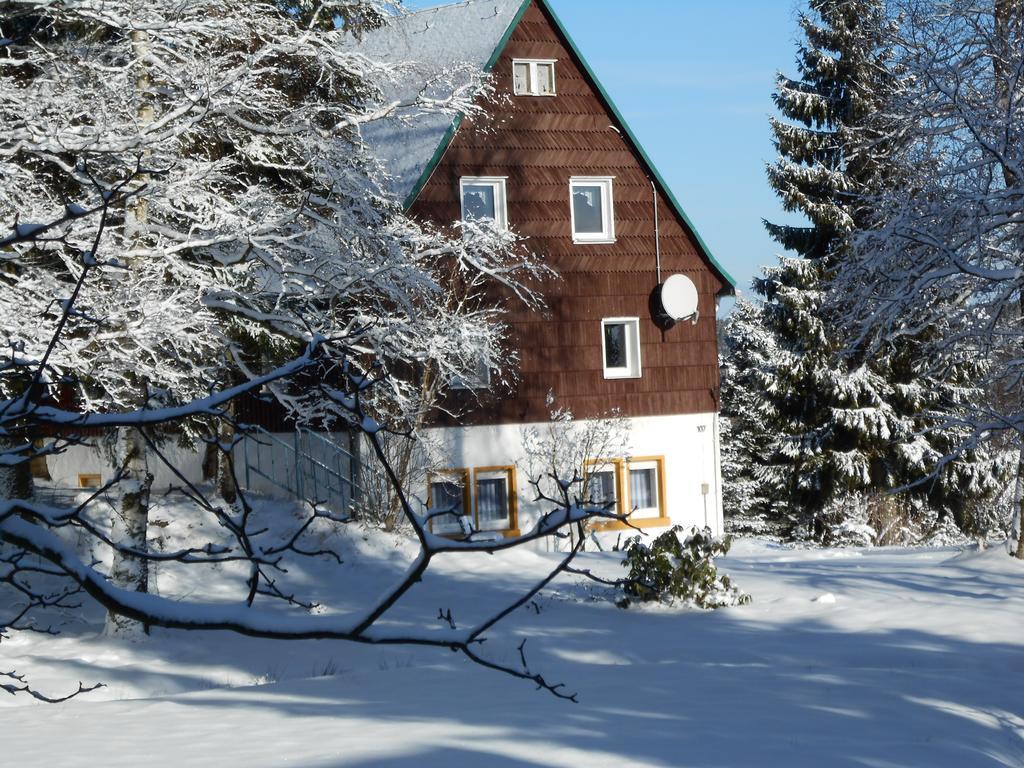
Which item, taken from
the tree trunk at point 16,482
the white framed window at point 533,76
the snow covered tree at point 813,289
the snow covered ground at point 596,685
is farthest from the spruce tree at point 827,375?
the tree trunk at point 16,482

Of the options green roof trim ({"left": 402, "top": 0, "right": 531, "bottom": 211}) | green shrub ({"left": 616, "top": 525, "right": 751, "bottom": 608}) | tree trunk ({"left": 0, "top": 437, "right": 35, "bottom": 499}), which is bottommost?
green shrub ({"left": 616, "top": 525, "right": 751, "bottom": 608})

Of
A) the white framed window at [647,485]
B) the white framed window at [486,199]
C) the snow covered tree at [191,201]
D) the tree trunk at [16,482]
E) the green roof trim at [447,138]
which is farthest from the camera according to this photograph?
the white framed window at [647,485]

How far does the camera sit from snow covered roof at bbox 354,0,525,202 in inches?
866

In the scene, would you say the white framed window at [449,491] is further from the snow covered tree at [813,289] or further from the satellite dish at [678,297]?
the snow covered tree at [813,289]

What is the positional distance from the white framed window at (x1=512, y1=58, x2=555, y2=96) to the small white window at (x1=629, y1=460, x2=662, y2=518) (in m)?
7.39

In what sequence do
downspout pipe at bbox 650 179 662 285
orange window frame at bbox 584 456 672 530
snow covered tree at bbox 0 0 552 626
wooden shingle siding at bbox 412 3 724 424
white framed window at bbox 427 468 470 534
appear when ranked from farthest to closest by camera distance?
1. downspout pipe at bbox 650 179 662 285
2. orange window frame at bbox 584 456 672 530
3. wooden shingle siding at bbox 412 3 724 424
4. white framed window at bbox 427 468 470 534
5. snow covered tree at bbox 0 0 552 626

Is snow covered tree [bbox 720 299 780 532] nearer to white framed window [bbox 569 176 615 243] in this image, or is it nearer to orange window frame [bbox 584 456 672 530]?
orange window frame [bbox 584 456 672 530]

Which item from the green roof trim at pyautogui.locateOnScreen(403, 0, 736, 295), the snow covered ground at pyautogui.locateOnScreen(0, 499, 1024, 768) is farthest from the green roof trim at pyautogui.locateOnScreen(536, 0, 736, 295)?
the snow covered ground at pyautogui.locateOnScreen(0, 499, 1024, 768)

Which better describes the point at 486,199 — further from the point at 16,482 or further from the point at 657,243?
the point at 16,482

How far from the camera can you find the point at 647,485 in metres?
23.4

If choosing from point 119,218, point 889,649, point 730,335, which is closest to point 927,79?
point 889,649

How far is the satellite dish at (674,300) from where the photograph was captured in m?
23.1

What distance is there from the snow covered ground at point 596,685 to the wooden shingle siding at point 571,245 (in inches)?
272

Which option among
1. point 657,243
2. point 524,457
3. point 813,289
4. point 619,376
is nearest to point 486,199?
point 657,243
